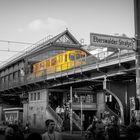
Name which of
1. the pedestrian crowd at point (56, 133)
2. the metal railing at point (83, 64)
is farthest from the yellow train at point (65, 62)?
the pedestrian crowd at point (56, 133)

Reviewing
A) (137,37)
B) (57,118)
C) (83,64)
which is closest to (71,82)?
(83,64)

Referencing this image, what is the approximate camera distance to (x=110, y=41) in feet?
63.2

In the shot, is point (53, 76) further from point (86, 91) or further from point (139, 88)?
point (139, 88)

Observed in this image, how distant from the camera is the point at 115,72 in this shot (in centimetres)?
3080

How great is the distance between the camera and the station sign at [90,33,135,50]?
60.6 ft

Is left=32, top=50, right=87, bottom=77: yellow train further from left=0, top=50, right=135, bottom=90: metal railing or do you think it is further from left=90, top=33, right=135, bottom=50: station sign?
left=90, top=33, right=135, bottom=50: station sign

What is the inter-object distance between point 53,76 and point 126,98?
9497mm

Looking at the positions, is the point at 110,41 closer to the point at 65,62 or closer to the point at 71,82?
the point at 71,82

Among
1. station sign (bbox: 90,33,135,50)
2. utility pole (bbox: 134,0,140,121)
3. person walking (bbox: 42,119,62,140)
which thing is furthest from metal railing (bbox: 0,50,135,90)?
person walking (bbox: 42,119,62,140)

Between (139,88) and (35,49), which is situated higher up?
(35,49)

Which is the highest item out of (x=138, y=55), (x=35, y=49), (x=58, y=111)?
(x=35, y=49)

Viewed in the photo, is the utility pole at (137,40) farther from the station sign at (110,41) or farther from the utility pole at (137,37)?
the station sign at (110,41)

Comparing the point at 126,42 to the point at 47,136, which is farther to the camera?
the point at 126,42

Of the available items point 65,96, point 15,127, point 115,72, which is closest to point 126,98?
point 115,72
